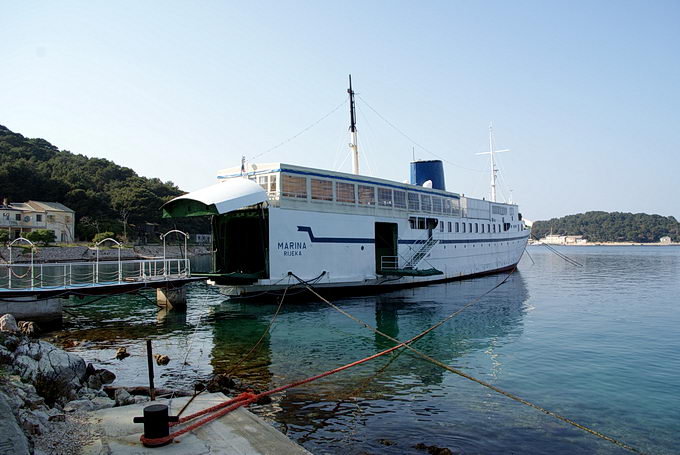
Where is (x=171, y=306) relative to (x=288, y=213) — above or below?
below

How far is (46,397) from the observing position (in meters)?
7.42

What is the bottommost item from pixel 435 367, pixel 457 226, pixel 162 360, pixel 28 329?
pixel 435 367

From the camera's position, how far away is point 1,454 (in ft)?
13.3

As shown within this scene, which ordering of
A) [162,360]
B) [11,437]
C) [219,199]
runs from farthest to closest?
[219,199], [162,360], [11,437]

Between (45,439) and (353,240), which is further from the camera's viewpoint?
(353,240)

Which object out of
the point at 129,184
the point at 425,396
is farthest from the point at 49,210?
the point at 425,396

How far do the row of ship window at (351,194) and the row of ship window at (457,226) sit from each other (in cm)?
77

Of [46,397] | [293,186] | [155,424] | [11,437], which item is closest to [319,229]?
[293,186]

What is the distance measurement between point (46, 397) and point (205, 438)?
3.43 metres

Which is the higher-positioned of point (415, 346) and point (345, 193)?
point (345, 193)

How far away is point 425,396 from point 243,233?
50.5ft

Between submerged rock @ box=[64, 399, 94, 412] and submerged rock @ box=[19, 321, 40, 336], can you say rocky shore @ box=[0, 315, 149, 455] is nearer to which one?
submerged rock @ box=[64, 399, 94, 412]

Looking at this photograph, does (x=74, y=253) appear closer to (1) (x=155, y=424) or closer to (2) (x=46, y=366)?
(2) (x=46, y=366)

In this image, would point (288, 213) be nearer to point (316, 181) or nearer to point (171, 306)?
point (316, 181)
